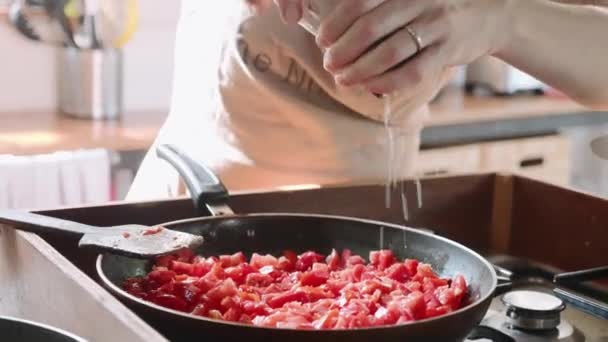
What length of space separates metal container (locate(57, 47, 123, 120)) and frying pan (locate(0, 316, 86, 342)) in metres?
1.68

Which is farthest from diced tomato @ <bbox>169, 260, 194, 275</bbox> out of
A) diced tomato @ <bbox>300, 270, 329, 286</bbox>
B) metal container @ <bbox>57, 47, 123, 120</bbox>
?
metal container @ <bbox>57, 47, 123, 120</bbox>

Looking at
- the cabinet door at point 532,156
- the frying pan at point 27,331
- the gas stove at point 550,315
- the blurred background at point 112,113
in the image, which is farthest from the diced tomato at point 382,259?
Answer: the cabinet door at point 532,156

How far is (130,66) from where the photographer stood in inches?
98.1

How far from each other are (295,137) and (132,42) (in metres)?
1.28

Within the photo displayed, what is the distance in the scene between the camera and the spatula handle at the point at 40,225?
2.78 ft

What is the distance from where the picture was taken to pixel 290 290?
0.85 meters

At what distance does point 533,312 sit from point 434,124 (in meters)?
1.48

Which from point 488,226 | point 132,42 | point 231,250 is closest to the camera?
point 231,250

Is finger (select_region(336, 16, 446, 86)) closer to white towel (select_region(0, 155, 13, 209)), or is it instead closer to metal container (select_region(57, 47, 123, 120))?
white towel (select_region(0, 155, 13, 209))

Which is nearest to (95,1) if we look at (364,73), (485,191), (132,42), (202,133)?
(132,42)

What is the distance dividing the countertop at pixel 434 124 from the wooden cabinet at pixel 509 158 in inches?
1.2

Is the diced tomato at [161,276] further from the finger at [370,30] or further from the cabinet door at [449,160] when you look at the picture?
Answer: the cabinet door at [449,160]

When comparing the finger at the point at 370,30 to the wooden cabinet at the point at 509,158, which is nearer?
the finger at the point at 370,30

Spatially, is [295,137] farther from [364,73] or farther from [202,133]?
[364,73]
